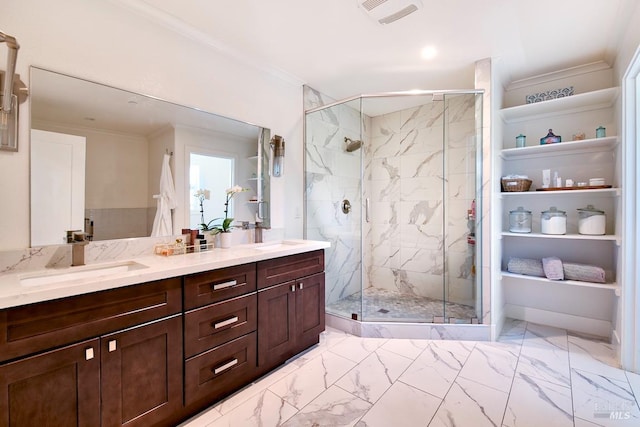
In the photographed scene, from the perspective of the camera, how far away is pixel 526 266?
8.89 feet

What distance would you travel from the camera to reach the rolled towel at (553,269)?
2.52m

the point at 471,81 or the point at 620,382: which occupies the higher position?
the point at 471,81

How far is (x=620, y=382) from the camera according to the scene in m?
1.90

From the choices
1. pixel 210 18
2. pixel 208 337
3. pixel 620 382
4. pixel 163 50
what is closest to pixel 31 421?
pixel 208 337

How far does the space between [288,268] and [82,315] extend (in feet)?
3.94

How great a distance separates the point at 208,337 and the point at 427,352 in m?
1.72

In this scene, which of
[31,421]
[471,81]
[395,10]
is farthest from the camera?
[471,81]

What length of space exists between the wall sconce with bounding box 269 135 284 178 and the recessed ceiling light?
1450mm

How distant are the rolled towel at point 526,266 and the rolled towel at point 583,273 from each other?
18 cm

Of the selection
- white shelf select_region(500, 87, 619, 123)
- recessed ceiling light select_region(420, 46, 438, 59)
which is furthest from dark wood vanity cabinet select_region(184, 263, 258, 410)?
white shelf select_region(500, 87, 619, 123)

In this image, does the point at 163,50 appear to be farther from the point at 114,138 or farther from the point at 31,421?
the point at 31,421

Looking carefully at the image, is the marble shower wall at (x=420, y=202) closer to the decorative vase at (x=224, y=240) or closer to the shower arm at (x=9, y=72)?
the decorative vase at (x=224, y=240)

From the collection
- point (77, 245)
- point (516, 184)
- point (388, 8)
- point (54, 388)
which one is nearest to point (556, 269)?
point (516, 184)

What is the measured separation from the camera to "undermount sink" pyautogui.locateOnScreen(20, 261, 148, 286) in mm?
1363
